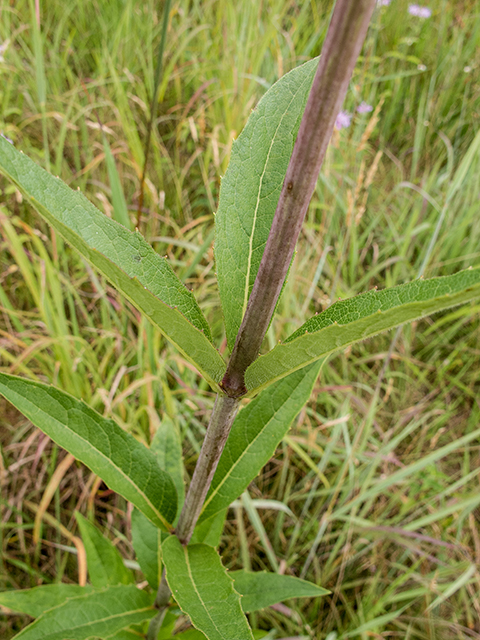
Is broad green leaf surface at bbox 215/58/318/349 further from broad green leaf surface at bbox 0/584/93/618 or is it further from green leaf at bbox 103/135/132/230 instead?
green leaf at bbox 103/135/132/230

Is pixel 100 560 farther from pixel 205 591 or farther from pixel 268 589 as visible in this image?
pixel 205 591

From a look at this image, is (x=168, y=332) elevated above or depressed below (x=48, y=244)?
above

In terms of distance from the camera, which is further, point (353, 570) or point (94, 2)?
point (94, 2)

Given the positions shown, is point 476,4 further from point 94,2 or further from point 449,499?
point 449,499

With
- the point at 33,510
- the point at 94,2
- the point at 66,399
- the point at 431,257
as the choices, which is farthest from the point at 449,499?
the point at 94,2

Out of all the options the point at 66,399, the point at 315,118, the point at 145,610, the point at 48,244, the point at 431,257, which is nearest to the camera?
the point at 315,118

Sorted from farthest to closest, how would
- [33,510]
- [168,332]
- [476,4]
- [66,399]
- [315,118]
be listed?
[476,4] → [33,510] → [66,399] → [168,332] → [315,118]

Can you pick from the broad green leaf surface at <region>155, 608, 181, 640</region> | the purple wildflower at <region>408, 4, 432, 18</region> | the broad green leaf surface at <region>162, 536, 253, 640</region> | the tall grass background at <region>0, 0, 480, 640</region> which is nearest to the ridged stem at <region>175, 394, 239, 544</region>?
the broad green leaf surface at <region>162, 536, 253, 640</region>
